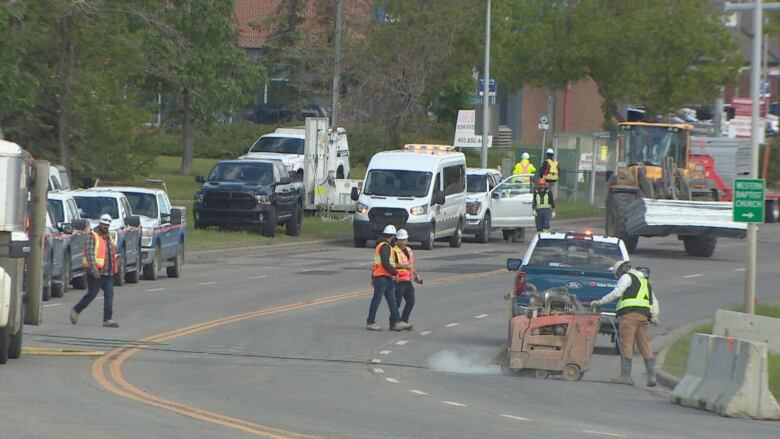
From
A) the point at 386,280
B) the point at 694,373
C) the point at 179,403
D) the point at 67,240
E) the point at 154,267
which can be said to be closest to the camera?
the point at 179,403


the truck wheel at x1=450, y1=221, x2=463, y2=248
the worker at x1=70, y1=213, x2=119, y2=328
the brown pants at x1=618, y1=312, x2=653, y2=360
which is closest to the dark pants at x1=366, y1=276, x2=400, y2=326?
the worker at x1=70, y1=213, x2=119, y2=328

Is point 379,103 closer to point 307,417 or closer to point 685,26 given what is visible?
point 685,26

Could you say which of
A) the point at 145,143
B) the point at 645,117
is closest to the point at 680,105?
the point at 645,117

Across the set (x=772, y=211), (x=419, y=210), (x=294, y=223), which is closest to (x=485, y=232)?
(x=419, y=210)

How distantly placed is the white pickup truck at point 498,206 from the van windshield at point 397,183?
8.19 feet

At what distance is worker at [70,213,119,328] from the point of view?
21984mm

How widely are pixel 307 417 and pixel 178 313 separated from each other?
34.9ft

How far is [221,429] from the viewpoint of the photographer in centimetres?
1279

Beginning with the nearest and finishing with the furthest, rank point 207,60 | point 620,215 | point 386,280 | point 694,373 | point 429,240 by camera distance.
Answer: point 694,373, point 386,280, point 620,215, point 429,240, point 207,60

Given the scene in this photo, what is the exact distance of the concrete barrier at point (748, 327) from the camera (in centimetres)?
1886

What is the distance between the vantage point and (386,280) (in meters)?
23.0

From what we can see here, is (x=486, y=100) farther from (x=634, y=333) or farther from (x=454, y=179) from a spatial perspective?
(x=634, y=333)

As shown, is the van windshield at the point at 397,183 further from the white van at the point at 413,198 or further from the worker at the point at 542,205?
the worker at the point at 542,205

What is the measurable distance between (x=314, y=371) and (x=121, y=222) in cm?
1070
